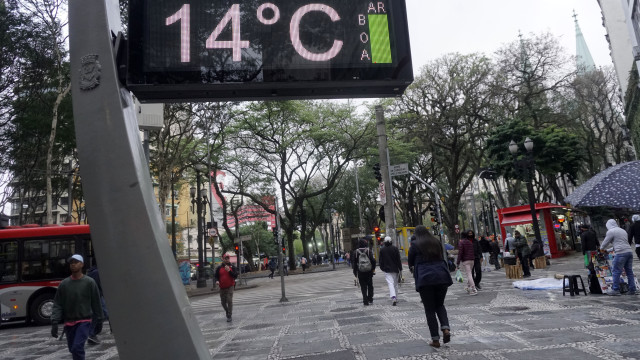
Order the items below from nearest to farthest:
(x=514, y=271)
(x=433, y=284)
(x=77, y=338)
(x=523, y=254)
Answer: (x=77, y=338)
(x=433, y=284)
(x=514, y=271)
(x=523, y=254)

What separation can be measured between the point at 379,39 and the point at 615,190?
7.28 meters

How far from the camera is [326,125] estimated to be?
2978 centimetres

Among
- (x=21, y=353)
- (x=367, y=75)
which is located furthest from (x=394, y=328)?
(x=21, y=353)

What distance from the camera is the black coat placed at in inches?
407

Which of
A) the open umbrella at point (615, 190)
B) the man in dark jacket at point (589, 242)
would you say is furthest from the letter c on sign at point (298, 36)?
the man in dark jacket at point (589, 242)

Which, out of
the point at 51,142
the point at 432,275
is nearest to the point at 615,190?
the point at 432,275

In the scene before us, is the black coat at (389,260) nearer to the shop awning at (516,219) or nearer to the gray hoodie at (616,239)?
the gray hoodie at (616,239)

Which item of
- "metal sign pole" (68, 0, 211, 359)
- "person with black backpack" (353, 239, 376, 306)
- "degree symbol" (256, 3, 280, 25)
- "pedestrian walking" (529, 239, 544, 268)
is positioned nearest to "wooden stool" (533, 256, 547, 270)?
"pedestrian walking" (529, 239, 544, 268)

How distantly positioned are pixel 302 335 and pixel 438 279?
2.74m

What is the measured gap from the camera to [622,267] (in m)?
8.85

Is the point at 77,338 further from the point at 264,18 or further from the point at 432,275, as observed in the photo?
the point at 432,275

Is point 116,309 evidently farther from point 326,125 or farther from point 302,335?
point 326,125

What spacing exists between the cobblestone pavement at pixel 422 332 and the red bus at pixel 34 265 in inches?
88.7

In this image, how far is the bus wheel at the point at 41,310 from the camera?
42.8 feet
